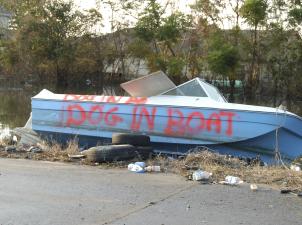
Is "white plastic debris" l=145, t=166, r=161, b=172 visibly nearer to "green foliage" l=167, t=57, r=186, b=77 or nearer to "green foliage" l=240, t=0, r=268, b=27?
"green foliage" l=240, t=0, r=268, b=27

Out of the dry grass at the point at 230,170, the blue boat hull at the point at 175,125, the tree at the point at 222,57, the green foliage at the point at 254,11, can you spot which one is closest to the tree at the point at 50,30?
the tree at the point at 222,57

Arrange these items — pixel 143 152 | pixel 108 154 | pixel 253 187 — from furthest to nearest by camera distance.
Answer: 1. pixel 143 152
2. pixel 108 154
3. pixel 253 187

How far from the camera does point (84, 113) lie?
13812 millimetres

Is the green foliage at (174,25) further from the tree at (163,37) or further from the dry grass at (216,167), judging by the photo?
the dry grass at (216,167)

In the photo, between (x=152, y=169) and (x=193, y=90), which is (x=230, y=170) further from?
(x=193, y=90)

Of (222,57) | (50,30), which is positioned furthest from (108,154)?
(50,30)

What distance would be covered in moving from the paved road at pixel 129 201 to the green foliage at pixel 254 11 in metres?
32.3

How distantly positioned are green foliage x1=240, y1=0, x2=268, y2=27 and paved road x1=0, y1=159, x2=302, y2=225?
32284 millimetres

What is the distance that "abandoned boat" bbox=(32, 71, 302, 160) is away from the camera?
12.2 meters

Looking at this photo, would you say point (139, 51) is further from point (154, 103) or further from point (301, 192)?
point (301, 192)

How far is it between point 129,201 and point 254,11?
34351 millimetres

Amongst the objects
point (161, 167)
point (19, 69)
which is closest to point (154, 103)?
point (161, 167)

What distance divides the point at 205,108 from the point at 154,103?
129 cm

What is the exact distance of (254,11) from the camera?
1544 inches
